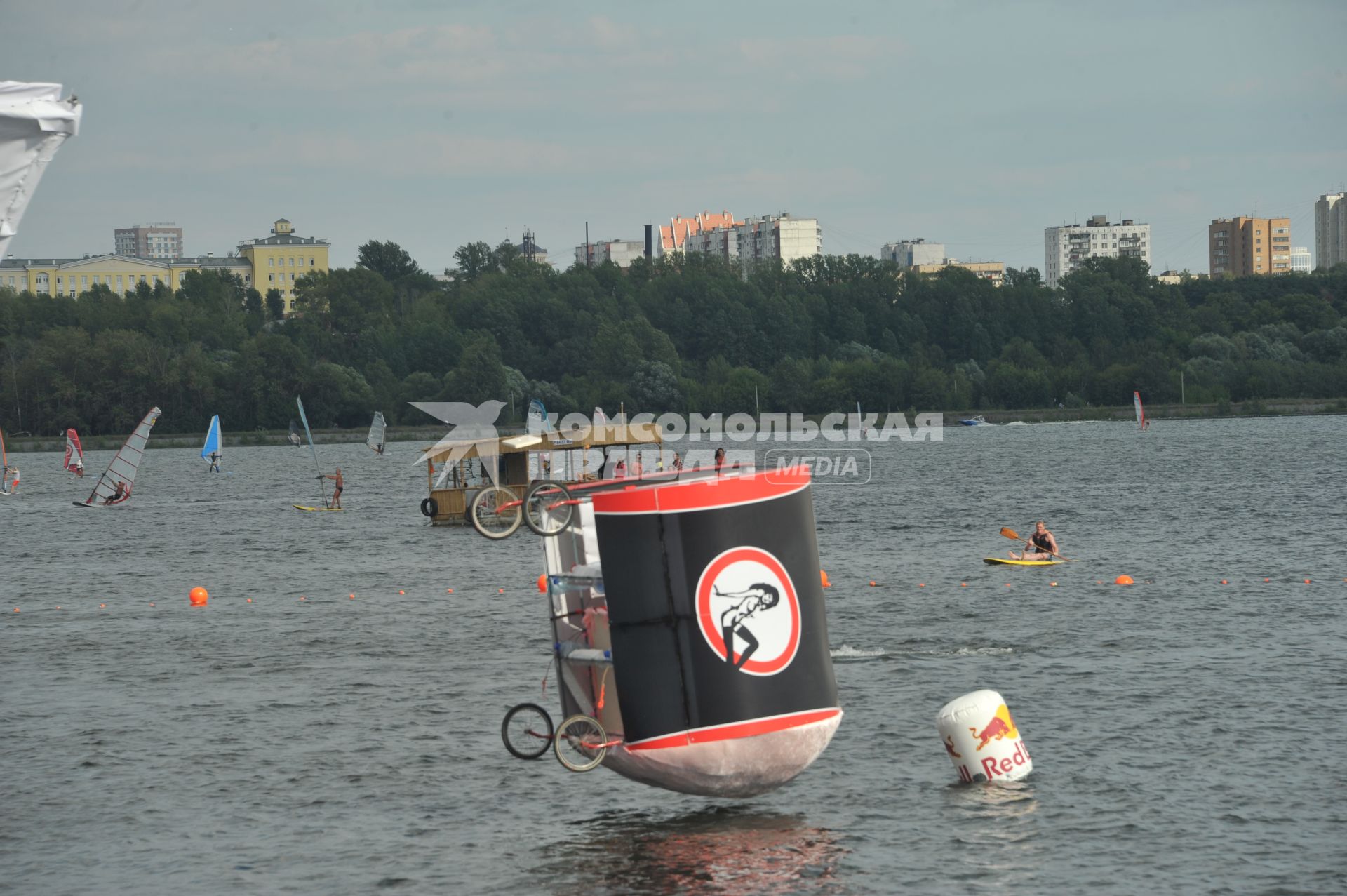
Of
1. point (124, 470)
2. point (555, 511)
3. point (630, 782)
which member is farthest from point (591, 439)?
point (555, 511)

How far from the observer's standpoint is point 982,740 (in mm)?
18828

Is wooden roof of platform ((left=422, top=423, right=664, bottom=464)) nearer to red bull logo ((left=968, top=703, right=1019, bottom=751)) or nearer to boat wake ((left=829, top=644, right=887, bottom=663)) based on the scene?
boat wake ((left=829, top=644, right=887, bottom=663))

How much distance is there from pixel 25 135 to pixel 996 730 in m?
15.7

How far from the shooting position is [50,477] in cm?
13750

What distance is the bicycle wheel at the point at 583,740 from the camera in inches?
577

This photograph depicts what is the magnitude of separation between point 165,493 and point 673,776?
95.9 meters

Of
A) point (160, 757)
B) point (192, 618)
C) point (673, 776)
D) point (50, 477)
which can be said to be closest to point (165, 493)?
point (50, 477)

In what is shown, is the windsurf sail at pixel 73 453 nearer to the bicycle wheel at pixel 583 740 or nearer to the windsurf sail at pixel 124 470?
the windsurf sail at pixel 124 470

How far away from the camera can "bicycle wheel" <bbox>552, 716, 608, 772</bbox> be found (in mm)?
14648

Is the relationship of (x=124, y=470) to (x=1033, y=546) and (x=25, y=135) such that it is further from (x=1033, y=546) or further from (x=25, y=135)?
(x=25, y=135)

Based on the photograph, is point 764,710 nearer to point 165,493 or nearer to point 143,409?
point 165,493

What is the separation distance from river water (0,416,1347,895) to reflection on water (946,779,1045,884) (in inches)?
1.9

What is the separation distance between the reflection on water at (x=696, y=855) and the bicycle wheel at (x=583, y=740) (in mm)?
1530

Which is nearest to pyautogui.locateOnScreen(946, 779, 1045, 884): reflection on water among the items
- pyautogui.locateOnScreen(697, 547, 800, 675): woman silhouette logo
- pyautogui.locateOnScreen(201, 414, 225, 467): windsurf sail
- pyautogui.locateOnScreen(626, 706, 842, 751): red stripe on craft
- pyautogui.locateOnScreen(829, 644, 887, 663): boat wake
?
pyautogui.locateOnScreen(626, 706, 842, 751): red stripe on craft
